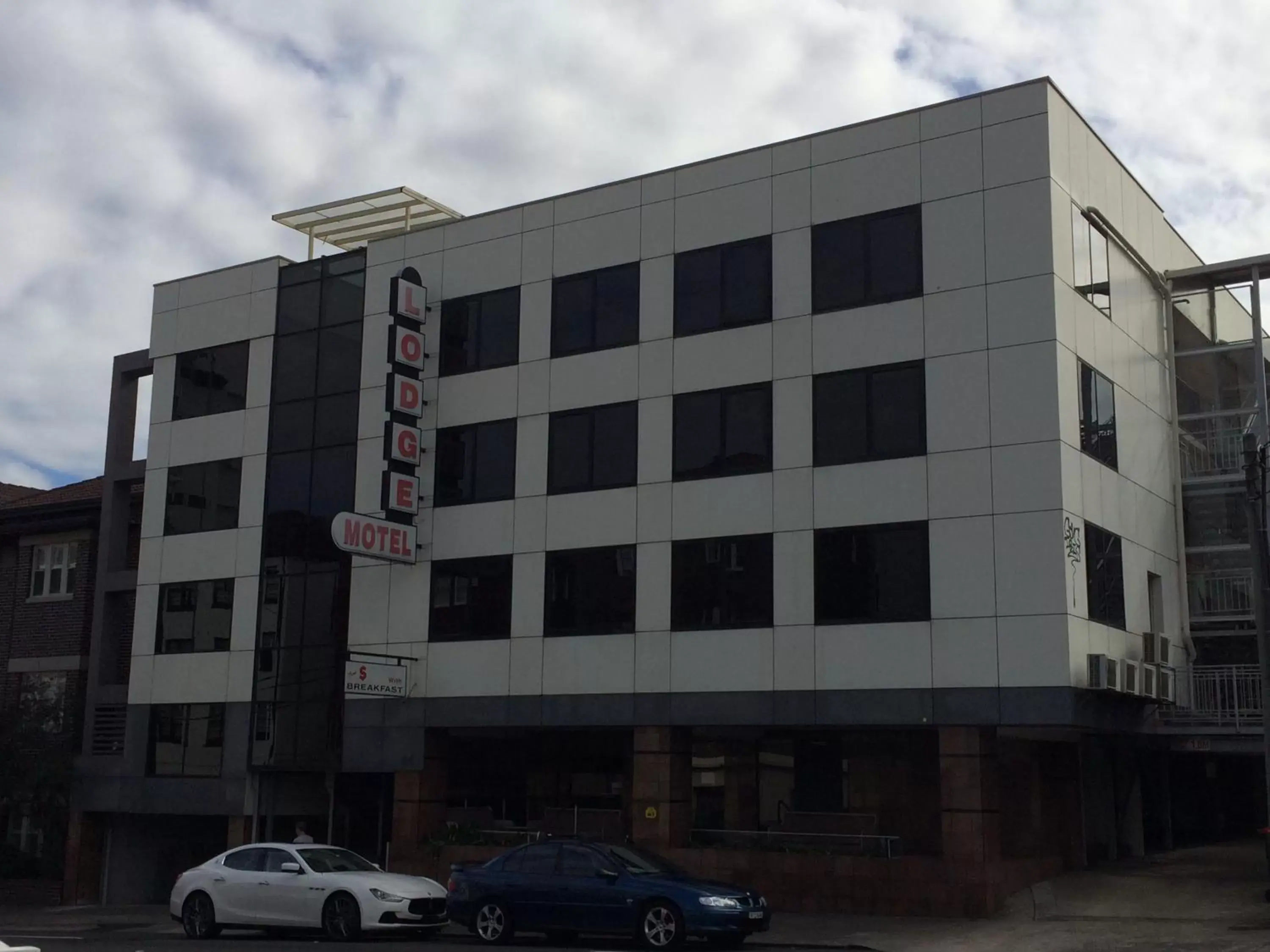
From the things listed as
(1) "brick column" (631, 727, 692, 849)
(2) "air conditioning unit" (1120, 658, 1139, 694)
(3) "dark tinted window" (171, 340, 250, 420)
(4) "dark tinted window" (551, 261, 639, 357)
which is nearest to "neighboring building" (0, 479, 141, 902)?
(3) "dark tinted window" (171, 340, 250, 420)

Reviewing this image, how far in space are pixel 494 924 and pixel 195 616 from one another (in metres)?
15.2

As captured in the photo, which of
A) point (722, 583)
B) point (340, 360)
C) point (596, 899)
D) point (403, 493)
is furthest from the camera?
point (340, 360)

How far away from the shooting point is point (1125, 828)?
31.1 meters

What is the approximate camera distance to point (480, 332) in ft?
102

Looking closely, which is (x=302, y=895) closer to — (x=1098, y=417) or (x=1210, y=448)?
(x=1098, y=417)

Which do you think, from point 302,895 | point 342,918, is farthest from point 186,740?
point 342,918

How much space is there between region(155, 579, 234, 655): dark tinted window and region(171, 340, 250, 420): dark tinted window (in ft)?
13.7

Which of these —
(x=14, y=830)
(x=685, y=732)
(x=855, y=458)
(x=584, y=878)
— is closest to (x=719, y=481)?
(x=855, y=458)

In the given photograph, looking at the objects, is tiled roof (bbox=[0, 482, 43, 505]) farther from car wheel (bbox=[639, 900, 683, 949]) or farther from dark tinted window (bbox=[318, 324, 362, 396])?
car wheel (bbox=[639, 900, 683, 949])

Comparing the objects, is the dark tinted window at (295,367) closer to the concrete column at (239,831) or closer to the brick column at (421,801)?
the brick column at (421,801)

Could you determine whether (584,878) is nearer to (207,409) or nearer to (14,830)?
(207,409)

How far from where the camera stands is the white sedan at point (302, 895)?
72.1 ft

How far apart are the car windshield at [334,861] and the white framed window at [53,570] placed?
1714 centimetres

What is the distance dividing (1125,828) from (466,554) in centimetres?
1532
